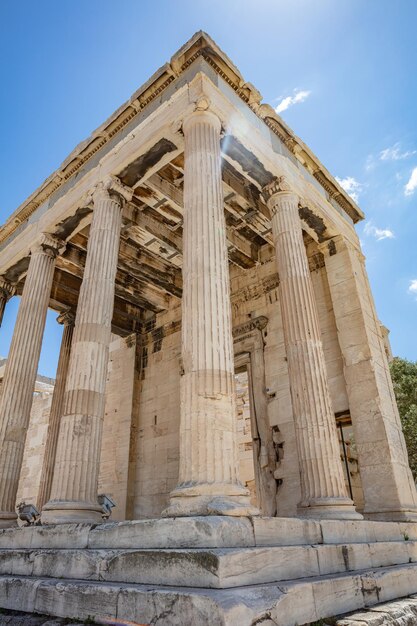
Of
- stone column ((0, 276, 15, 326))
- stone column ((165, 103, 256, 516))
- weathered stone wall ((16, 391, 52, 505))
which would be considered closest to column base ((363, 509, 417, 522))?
stone column ((165, 103, 256, 516))

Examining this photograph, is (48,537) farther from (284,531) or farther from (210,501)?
(284,531)

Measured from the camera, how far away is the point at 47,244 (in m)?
12.0

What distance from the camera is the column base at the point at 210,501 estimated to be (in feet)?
15.7

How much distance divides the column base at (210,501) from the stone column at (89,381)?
2.71 metres

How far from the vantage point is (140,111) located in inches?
420

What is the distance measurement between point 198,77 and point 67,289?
30.8 feet

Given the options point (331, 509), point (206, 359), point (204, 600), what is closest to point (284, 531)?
point (204, 600)

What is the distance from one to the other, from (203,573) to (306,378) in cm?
546

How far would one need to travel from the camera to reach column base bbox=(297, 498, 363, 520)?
6.94 m

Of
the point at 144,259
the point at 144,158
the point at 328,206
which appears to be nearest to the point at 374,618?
the point at 144,158

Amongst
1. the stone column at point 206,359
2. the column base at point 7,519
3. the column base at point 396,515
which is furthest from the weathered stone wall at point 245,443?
the stone column at point 206,359

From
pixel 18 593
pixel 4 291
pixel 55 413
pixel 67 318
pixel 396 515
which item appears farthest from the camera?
pixel 67 318

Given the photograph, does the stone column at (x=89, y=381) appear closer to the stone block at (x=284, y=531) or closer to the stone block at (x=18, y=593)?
the stone block at (x=18, y=593)

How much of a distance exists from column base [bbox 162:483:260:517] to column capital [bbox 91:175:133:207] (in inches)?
295
